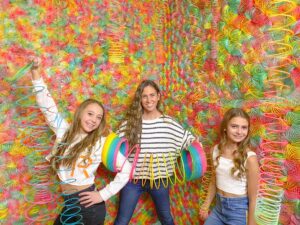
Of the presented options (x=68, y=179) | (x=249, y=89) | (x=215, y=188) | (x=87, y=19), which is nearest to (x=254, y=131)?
(x=249, y=89)

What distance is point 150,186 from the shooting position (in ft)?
6.85

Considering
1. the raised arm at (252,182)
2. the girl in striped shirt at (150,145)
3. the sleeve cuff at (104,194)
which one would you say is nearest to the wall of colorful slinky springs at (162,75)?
the raised arm at (252,182)

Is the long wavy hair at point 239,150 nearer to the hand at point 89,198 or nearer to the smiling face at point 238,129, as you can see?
the smiling face at point 238,129

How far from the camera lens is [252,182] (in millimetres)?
1686

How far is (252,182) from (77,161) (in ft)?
3.40

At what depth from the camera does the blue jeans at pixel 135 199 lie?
2.07m

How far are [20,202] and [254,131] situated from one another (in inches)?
58.3

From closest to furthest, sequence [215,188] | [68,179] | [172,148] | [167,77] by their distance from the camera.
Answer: [68,179], [215,188], [172,148], [167,77]

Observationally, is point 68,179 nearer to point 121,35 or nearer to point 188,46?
point 121,35

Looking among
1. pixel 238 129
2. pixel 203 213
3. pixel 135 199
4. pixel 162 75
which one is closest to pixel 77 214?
pixel 135 199

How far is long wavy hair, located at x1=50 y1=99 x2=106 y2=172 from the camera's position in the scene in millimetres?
1687

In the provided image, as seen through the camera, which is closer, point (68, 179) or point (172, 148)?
point (68, 179)

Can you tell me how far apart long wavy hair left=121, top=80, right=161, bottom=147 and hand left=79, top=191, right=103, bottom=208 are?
→ 0.44 metres

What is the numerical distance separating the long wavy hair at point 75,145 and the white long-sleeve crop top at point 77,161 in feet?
0.08
